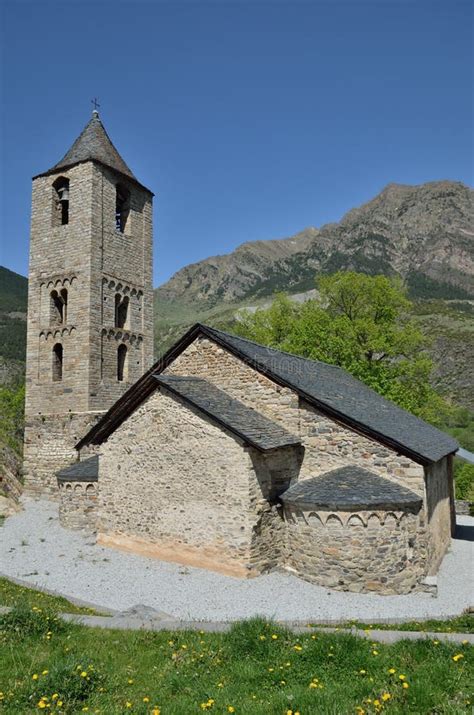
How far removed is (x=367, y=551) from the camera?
959cm

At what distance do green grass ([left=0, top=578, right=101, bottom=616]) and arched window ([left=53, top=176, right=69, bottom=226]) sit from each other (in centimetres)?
1805

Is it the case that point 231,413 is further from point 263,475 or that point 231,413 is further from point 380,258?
point 380,258

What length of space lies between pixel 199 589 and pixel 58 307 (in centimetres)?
1694

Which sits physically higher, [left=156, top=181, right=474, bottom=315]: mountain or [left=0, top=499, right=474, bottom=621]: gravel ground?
[left=156, top=181, right=474, bottom=315]: mountain

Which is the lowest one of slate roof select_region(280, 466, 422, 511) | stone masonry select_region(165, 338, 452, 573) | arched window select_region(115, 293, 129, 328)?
slate roof select_region(280, 466, 422, 511)

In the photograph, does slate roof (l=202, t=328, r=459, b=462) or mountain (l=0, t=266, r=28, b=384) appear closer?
slate roof (l=202, t=328, r=459, b=462)

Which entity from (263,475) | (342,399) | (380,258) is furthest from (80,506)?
(380,258)

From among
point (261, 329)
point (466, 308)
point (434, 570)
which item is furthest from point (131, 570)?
point (466, 308)

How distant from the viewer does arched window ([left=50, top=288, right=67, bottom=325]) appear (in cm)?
2226

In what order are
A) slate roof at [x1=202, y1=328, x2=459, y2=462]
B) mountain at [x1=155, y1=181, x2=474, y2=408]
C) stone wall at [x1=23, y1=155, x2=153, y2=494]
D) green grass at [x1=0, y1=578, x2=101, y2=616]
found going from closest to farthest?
green grass at [x1=0, y1=578, x2=101, y2=616] → slate roof at [x1=202, y1=328, x2=459, y2=462] → stone wall at [x1=23, y1=155, x2=153, y2=494] → mountain at [x1=155, y1=181, x2=474, y2=408]

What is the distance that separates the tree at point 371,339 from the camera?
79.3 feet

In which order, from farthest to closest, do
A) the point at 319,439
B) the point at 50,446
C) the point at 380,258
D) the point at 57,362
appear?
the point at 380,258 → the point at 57,362 → the point at 50,446 → the point at 319,439

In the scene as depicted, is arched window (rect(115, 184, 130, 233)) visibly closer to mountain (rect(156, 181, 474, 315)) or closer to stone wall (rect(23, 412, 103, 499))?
stone wall (rect(23, 412, 103, 499))

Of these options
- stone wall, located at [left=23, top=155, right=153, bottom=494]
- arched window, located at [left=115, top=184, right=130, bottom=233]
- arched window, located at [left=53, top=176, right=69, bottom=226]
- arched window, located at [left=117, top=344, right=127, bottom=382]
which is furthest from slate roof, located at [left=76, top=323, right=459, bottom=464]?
arched window, located at [left=115, top=184, right=130, bottom=233]
